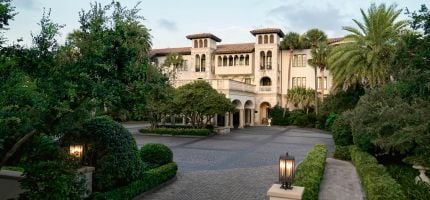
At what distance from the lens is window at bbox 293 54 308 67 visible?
48.0 meters

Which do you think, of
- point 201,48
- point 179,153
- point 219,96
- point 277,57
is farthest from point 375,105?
point 201,48

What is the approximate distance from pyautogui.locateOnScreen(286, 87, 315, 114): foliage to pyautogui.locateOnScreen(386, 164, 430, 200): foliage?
96.0 ft

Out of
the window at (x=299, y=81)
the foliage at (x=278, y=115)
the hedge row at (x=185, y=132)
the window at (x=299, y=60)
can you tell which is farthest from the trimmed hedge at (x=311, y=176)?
the window at (x=299, y=60)

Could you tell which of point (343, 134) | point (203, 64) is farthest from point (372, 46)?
point (203, 64)

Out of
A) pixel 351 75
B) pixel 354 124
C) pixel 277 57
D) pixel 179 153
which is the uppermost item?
pixel 277 57

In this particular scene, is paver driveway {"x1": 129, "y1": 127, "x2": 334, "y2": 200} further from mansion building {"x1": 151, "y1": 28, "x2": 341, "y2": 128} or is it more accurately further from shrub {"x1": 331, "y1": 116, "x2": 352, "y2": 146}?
mansion building {"x1": 151, "y1": 28, "x2": 341, "y2": 128}

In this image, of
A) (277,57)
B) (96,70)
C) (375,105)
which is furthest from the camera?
(277,57)

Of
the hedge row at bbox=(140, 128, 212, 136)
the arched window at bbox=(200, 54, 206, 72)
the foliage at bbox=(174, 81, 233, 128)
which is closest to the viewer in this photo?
the foliage at bbox=(174, 81, 233, 128)

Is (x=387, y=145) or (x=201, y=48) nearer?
(x=387, y=145)

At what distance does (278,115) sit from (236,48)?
1169 centimetres

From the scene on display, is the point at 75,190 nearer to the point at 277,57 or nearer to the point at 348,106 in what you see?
the point at 348,106

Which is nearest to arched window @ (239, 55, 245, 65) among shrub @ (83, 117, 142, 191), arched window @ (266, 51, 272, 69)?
arched window @ (266, 51, 272, 69)

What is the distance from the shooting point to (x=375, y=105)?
16703mm

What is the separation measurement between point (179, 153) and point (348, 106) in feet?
77.2
